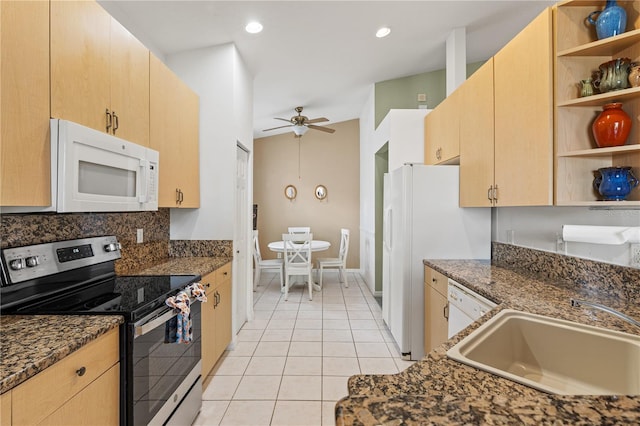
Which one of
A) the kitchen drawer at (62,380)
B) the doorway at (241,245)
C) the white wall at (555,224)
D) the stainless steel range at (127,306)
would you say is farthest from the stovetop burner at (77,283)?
the white wall at (555,224)

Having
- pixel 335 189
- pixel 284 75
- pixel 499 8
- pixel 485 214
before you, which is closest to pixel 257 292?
pixel 335 189

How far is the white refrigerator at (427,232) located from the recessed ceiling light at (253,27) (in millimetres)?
1771

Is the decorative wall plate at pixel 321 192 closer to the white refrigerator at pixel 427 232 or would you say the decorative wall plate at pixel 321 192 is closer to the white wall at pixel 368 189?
the white wall at pixel 368 189

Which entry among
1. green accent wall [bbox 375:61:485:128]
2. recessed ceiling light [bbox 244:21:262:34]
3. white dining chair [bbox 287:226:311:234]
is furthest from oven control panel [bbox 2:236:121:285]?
white dining chair [bbox 287:226:311:234]

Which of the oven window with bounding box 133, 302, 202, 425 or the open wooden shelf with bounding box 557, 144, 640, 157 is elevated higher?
the open wooden shelf with bounding box 557, 144, 640, 157

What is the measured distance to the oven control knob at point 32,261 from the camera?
1.41 m

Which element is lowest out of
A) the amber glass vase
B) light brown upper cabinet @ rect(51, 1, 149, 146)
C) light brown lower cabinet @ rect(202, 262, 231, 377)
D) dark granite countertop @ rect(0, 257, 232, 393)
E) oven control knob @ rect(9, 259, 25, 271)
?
light brown lower cabinet @ rect(202, 262, 231, 377)

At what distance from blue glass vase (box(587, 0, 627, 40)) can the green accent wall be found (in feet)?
9.85

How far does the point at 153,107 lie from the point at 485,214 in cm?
274

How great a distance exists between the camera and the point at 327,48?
3291 mm

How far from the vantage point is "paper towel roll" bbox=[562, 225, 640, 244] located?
1.38m

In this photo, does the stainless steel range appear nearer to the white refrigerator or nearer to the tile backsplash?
the tile backsplash

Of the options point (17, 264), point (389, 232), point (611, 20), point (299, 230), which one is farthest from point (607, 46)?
point (299, 230)

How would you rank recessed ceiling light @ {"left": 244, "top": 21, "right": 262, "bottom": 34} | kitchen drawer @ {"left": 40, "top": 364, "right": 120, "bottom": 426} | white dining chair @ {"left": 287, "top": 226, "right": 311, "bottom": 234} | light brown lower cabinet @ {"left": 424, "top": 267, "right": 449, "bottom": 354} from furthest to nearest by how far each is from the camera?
white dining chair @ {"left": 287, "top": 226, "right": 311, "bottom": 234} < recessed ceiling light @ {"left": 244, "top": 21, "right": 262, "bottom": 34} < light brown lower cabinet @ {"left": 424, "top": 267, "right": 449, "bottom": 354} < kitchen drawer @ {"left": 40, "top": 364, "right": 120, "bottom": 426}
